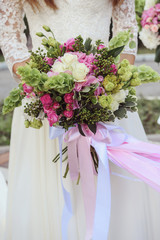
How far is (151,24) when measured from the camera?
10.2 feet

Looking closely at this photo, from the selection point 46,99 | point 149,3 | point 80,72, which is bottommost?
point 46,99

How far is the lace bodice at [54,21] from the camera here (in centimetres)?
168

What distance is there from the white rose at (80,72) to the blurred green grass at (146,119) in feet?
11.1

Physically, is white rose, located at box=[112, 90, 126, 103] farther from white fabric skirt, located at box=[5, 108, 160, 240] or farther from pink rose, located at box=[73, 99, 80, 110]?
white fabric skirt, located at box=[5, 108, 160, 240]

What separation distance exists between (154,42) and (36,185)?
81.4 inches

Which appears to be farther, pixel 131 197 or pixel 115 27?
pixel 115 27

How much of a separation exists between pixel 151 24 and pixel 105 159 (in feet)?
6.89

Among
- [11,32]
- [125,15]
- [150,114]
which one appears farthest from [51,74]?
[150,114]

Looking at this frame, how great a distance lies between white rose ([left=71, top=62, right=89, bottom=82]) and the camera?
1.22 meters

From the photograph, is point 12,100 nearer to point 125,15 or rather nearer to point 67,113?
point 67,113

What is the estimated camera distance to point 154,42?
3254 mm

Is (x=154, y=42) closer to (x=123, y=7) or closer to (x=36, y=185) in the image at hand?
(x=123, y=7)

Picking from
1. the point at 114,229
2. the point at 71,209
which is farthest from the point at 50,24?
the point at 114,229

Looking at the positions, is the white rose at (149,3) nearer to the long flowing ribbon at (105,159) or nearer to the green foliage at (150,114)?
the green foliage at (150,114)
